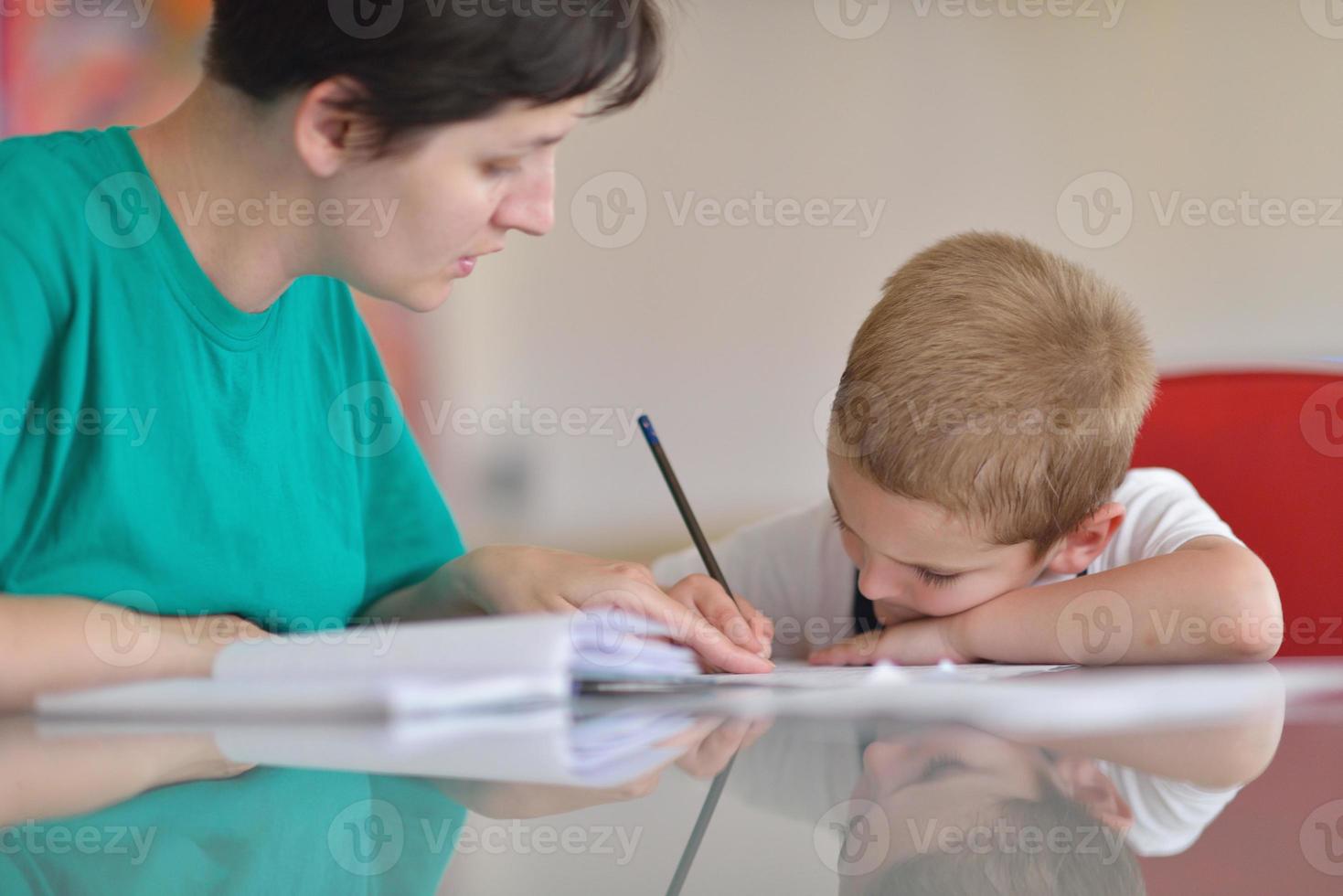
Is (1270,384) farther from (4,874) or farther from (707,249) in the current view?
(707,249)

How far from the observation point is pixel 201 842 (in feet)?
1.15

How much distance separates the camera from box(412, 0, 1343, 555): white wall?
2107 mm

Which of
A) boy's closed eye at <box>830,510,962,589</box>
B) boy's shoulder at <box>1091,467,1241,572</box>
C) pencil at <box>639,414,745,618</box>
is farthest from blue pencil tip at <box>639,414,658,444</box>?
boy's shoulder at <box>1091,467,1241,572</box>

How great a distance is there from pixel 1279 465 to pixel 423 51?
2.96 feet

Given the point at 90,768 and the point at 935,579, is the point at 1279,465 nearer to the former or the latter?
the point at 935,579

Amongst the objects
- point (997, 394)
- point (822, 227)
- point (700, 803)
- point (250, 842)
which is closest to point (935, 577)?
point (997, 394)

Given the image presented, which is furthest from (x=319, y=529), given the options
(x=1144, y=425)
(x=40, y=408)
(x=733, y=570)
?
(x=1144, y=425)

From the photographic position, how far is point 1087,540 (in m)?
1.01

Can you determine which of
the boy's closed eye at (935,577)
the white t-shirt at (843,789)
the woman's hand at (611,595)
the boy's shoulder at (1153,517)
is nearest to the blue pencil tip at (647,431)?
the woman's hand at (611,595)

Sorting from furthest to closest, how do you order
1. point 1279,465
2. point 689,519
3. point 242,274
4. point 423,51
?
point 1279,465 → point 689,519 → point 242,274 → point 423,51

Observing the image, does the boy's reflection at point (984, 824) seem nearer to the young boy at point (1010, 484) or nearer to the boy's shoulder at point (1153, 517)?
the young boy at point (1010, 484)

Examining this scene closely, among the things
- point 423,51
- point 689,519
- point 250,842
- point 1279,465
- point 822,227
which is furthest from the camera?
point 822,227

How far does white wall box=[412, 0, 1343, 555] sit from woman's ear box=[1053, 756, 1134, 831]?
1.83m

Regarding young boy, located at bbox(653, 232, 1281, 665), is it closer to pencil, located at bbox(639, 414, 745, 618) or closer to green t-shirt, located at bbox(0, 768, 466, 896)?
pencil, located at bbox(639, 414, 745, 618)
